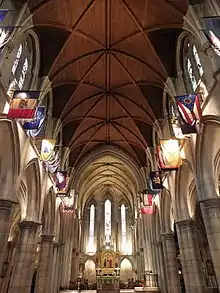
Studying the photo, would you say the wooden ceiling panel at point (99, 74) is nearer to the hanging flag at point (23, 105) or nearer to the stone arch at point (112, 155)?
the hanging flag at point (23, 105)

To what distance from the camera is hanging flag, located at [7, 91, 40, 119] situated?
909cm

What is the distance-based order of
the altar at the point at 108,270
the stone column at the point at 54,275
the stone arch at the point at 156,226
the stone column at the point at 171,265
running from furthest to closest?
the altar at the point at 108,270
the stone arch at the point at 156,226
the stone column at the point at 54,275
the stone column at the point at 171,265

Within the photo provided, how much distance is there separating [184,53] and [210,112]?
5563 millimetres

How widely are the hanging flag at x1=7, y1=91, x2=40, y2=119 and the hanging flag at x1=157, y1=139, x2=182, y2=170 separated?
6.71m

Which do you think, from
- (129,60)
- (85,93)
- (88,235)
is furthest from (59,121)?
(88,235)

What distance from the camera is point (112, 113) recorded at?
2019cm

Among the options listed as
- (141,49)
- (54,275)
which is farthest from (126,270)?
(141,49)

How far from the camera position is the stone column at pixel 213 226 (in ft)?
30.2

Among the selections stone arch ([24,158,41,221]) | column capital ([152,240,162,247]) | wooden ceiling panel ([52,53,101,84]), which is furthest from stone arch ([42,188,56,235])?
column capital ([152,240,162,247])

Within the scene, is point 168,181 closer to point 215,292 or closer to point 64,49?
point 215,292

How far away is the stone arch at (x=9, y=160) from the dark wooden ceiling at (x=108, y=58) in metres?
5.55

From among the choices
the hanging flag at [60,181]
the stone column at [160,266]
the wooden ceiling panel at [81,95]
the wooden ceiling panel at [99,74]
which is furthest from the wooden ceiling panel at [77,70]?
the stone column at [160,266]

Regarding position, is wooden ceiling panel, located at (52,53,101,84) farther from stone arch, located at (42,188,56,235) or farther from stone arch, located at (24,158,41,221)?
stone arch, located at (42,188,56,235)

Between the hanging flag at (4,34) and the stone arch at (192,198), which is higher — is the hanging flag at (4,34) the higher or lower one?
the higher one
